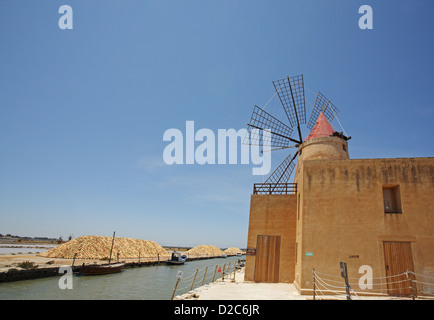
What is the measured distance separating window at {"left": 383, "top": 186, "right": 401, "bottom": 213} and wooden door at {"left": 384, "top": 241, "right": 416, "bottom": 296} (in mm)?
1534

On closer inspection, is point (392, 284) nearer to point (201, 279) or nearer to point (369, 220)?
point (369, 220)

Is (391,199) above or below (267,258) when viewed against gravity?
above

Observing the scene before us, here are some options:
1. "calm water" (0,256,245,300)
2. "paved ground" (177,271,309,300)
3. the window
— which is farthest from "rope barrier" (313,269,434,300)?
"calm water" (0,256,245,300)

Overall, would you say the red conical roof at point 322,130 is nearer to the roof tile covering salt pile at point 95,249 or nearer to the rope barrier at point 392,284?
the rope barrier at point 392,284

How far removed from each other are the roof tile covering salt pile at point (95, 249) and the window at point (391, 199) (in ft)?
132

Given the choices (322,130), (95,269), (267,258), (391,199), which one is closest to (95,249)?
(95,269)

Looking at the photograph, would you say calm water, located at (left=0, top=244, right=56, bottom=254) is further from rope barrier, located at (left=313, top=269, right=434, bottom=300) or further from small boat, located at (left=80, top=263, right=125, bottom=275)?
rope barrier, located at (left=313, top=269, right=434, bottom=300)

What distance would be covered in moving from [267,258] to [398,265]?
6.26 m

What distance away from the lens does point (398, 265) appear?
1041cm

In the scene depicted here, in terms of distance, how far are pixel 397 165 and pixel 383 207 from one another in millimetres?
2111

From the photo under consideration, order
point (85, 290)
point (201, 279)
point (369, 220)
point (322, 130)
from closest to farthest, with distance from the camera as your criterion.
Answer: point (369, 220) → point (322, 130) → point (85, 290) → point (201, 279)

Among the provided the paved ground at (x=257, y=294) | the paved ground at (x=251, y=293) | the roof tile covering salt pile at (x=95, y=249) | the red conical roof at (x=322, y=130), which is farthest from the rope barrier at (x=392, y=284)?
the roof tile covering salt pile at (x=95, y=249)
